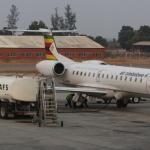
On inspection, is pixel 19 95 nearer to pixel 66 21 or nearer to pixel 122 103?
pixel 122 103

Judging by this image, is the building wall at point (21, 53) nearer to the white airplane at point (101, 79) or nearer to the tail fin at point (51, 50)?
the tail fin at point (51, 50)

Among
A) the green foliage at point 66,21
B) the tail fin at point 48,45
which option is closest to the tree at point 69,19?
the green foliage at point 66,21

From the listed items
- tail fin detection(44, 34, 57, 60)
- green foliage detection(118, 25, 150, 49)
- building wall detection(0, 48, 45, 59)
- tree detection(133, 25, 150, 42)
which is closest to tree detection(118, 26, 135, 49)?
green foliage detection(118, 25, 150, 49)

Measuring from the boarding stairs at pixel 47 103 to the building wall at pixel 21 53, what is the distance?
72.2 m

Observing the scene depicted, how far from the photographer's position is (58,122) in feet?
81.7

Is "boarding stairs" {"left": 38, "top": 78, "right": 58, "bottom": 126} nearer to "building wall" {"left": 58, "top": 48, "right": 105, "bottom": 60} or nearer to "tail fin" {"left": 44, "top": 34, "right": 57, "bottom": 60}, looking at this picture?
"tail fin" {"left": 44, "top": 34, "right": 57, "bottom": 60}

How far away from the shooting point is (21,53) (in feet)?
324

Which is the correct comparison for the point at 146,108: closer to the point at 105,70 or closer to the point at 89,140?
the point at 105,70

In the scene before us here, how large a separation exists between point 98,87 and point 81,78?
200 cm

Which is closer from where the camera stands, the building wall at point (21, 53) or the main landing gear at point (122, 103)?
the main landing gear at point (122, 103)

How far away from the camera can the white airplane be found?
3084 centimetres

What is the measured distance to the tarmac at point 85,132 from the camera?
1866 centimetres

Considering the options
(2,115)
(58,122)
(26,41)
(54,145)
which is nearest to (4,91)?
(2,115)

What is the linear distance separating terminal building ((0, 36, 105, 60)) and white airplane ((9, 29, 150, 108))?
2427 inches
